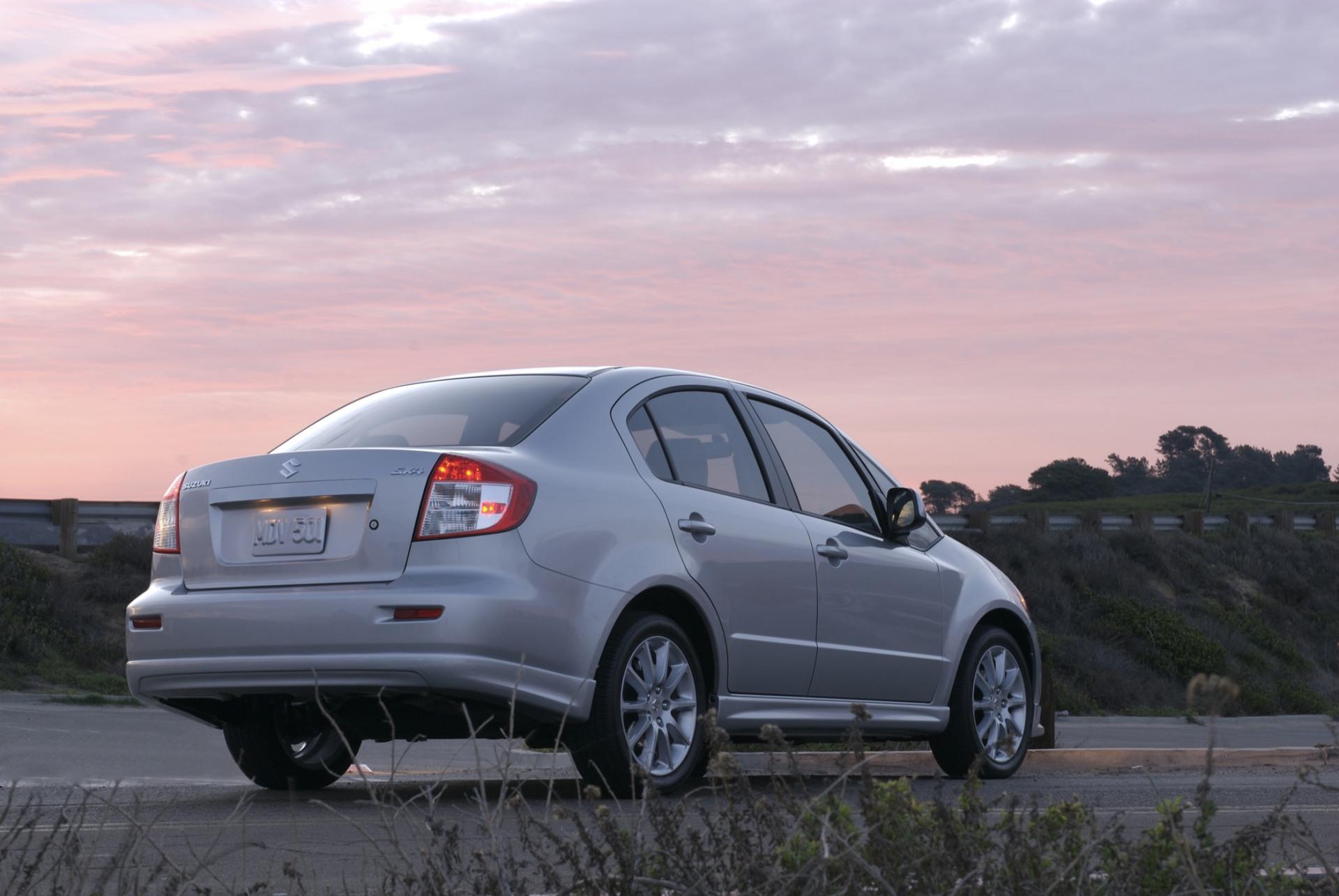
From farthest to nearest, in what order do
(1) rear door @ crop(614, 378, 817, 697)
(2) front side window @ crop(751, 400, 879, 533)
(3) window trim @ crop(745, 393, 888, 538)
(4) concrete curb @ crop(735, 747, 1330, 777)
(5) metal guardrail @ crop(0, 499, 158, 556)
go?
(5) metal guardrail @ crop(0, 499, 158, 556) → (4) concrete curb @ crop(735, 747, 1330, 777) → (2) front side window @ crop(751, 400, 879, 533) → (3) window trim @ crop(745, 393, 888, 538) → (1) rear door @ crop(614, 378, 817, 697)

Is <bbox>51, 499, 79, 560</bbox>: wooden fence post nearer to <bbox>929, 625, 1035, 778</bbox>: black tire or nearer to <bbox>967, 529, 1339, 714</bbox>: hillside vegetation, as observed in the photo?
<bbox>967, 529, 1339, 714</bbox>: hillside vegetation

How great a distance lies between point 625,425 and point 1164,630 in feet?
73.8

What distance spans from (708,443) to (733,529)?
0.46 m

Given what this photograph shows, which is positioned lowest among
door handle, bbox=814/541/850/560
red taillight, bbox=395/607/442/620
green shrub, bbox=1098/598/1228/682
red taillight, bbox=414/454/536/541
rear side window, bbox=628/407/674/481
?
green shrub, bbox=1098/598/1228/682

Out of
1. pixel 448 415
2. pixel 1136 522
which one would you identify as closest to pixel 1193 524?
pixel 1136 522

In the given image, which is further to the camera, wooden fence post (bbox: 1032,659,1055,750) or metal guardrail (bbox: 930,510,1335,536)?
metal guardrail (bbox: 930,510,1335,536)

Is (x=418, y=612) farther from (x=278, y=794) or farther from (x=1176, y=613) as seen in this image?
(x=1176, y=613)

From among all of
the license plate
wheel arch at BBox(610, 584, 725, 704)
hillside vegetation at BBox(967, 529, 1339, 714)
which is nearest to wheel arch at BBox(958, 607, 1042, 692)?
wheel arch at BBox(610, 584, 725, 704)

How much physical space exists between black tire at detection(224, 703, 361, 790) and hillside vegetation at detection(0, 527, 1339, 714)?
743 cm

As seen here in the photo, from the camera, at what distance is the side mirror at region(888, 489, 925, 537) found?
8.09m

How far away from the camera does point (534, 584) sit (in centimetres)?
587

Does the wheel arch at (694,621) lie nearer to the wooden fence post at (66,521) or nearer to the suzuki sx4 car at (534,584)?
the suzuki sx4 car at (534,584)

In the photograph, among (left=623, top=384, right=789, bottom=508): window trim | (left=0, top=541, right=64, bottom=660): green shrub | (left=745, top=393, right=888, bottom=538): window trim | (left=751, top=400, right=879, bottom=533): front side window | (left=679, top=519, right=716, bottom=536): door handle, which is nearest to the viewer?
(left=679, top=519, right=716, bottom=536): door handle

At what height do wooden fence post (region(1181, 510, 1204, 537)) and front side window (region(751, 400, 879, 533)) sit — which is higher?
front side window (region(751, 400, 879, 533))
